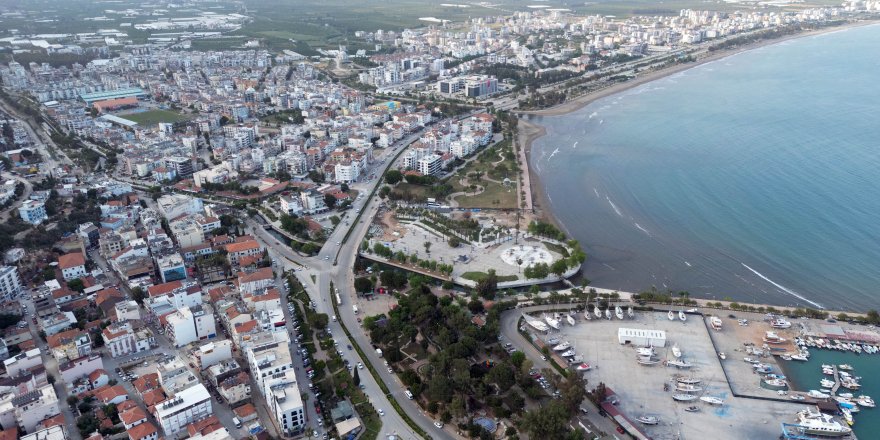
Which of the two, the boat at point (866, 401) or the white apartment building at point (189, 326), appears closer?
the boat at point (866, 401)

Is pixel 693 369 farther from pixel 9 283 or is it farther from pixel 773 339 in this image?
pixel 9 283

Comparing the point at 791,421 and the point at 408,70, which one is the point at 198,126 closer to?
the point at 408,70

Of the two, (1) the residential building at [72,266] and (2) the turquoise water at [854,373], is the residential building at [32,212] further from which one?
(2) the turquoise water at [854,373]

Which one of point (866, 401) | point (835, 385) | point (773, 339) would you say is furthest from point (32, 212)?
point (866, 401)

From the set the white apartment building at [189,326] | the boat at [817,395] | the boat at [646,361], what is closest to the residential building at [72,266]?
the white apartment building at [189,326]

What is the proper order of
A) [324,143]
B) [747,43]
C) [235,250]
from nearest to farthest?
[235,250] → [324,143] → [747,43]

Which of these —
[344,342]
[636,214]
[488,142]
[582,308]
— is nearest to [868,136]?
[636,214]
